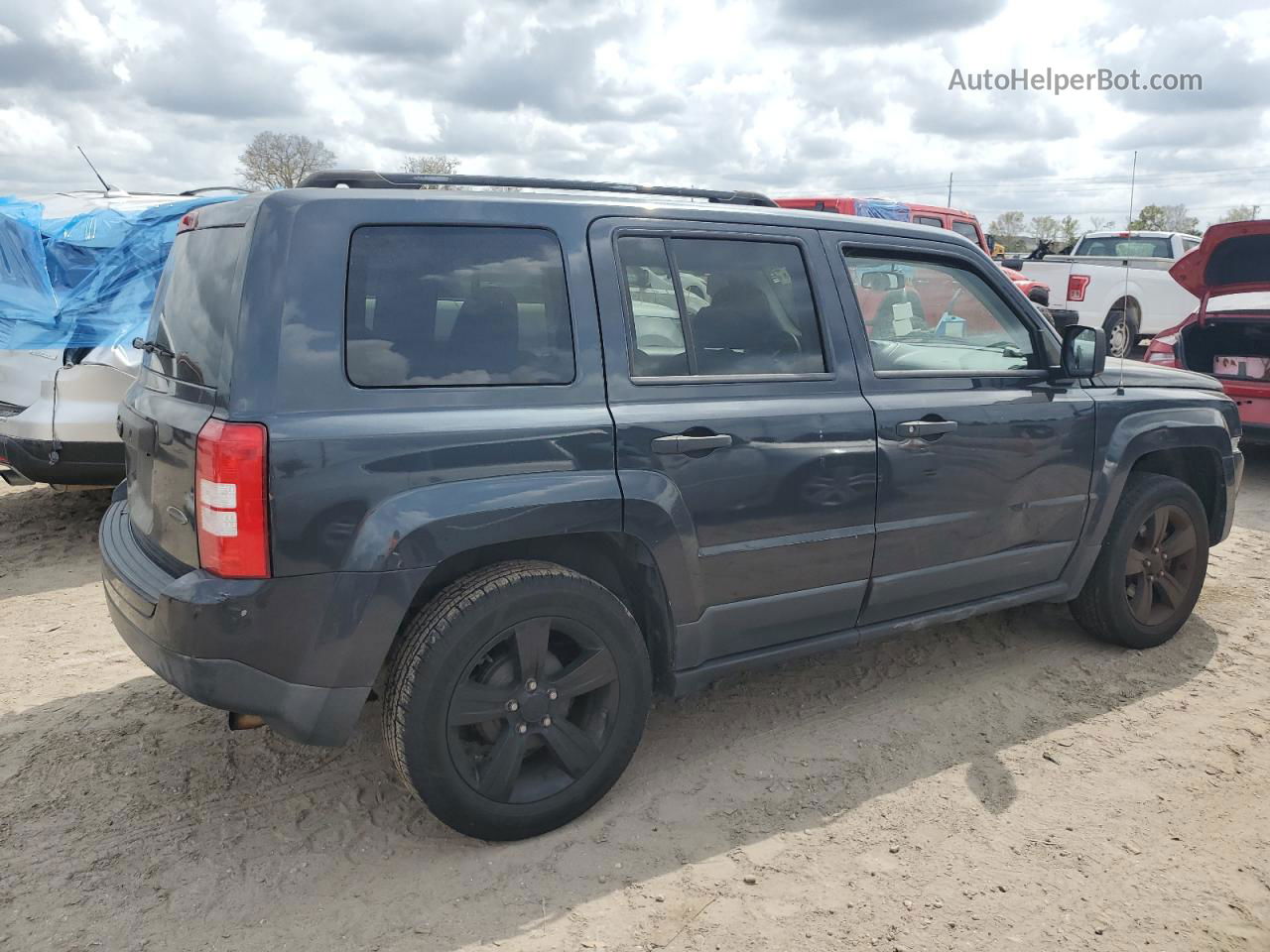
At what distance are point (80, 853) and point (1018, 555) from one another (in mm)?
3416

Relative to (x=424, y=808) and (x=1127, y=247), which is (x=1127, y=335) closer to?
(x=1127, y=247)

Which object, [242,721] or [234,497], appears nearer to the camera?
[234,497]

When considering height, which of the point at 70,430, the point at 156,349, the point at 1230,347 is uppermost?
the point at 1230,347

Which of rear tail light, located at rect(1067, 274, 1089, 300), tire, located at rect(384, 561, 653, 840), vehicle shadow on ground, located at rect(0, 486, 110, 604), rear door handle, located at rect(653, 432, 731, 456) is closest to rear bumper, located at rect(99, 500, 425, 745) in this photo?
tire, located at rect(384, 561, 653, 840)

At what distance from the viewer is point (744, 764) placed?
Result: 3.50m

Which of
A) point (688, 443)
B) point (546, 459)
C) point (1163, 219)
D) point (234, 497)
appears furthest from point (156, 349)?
point (1163, 219)

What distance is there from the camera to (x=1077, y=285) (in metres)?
13.5

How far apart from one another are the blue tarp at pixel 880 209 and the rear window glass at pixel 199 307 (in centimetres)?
859

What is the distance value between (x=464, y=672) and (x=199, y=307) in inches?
51.3

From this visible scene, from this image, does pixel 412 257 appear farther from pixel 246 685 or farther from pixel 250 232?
pixel 246 685

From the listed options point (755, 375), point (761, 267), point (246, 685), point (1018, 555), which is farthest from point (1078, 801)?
point (246, 685)

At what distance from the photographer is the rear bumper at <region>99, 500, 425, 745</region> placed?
2.56 metres

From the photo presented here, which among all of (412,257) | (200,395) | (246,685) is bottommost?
(246,685)

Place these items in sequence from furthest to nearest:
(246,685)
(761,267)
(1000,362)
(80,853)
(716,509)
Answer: (1000,362) → (761,267) → (716,509) → (80,853) → (246,685)
